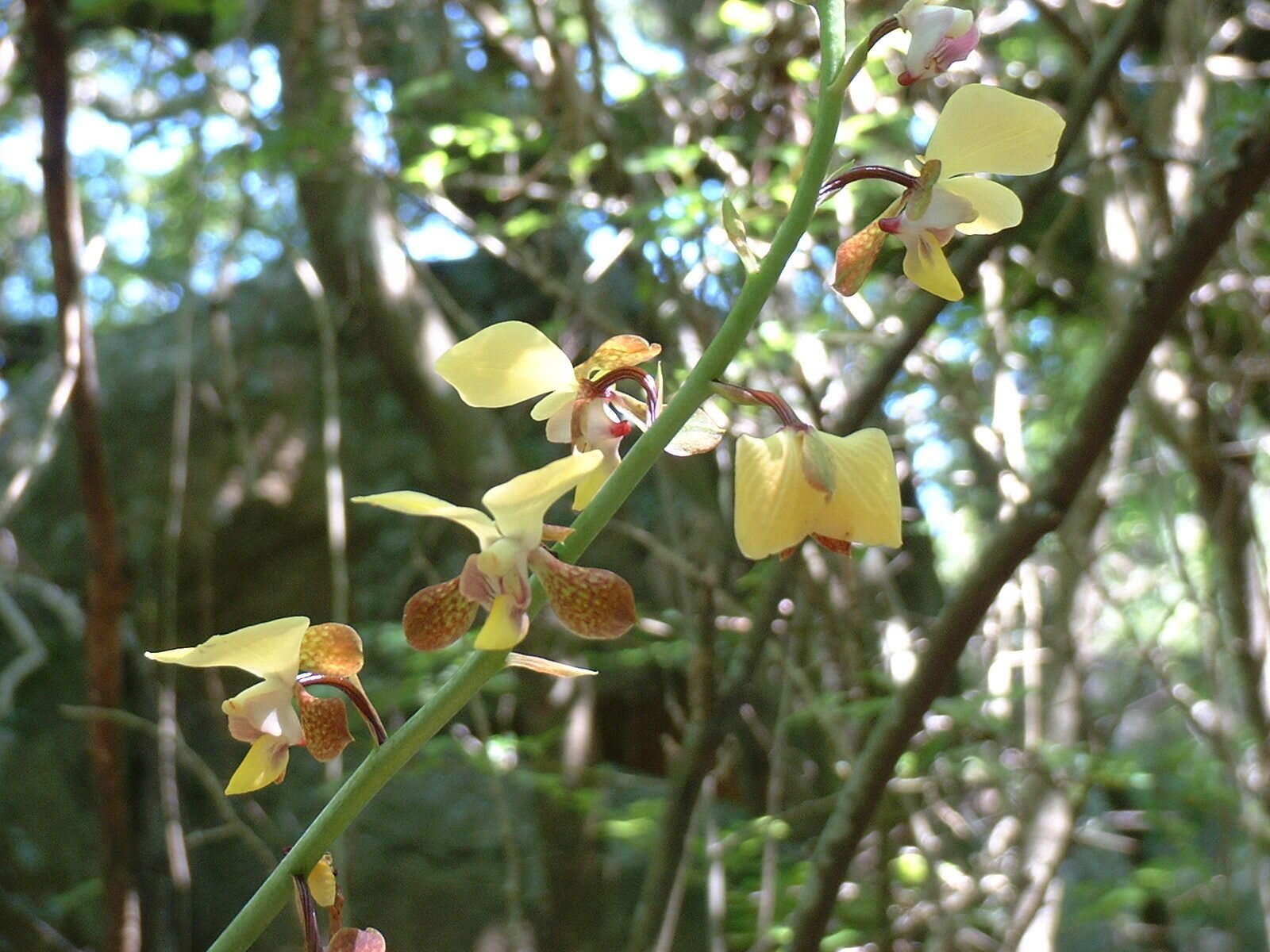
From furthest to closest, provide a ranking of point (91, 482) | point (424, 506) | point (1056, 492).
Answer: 1. point (91, 482)
2. point (1056, 492)
3. point (424, 506)

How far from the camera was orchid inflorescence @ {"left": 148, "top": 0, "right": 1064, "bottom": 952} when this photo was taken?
322 millimetres

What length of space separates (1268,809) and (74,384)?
171 centimetres

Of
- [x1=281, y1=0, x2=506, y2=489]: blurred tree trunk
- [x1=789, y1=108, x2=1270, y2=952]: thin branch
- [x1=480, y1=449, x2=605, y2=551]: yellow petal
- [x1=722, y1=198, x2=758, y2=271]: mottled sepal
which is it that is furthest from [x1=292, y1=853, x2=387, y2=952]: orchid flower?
[x1=281, y1=0, x2=506, y2=489]: blurred tree trunk

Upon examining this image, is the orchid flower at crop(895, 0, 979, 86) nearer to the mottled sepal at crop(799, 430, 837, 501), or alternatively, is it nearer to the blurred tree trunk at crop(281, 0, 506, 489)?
the mottled sepal at crop(799, 430, 837, 501)

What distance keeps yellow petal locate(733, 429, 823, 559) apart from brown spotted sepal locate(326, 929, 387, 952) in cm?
16

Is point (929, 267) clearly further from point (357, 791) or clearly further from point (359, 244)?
point (359, 244)

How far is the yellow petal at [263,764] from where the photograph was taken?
1.20 ft

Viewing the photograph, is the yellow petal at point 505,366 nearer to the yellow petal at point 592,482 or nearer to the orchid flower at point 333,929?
the yellow petal at point 592,482

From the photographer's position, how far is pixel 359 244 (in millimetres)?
2170

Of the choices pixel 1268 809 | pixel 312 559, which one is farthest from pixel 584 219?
pixel 312 559

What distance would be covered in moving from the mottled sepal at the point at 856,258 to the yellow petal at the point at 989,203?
3 centimetres

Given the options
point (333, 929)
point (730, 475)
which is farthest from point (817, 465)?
point (730, 475)

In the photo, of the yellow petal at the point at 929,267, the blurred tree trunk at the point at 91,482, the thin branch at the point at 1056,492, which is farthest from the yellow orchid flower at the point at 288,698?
the blurred tree trunk at the point at 91,482

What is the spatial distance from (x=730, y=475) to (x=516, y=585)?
3.90 ft
